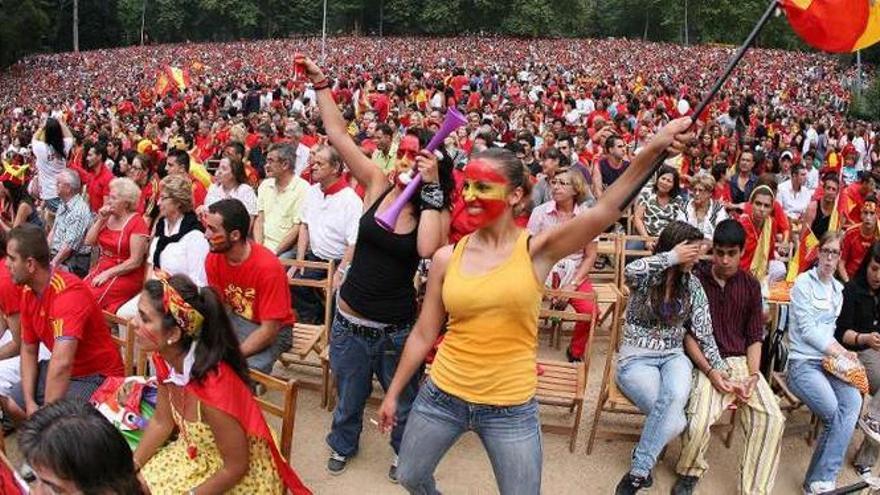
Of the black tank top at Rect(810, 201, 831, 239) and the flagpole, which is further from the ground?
the flagpole

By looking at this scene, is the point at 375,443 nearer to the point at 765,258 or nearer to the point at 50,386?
the point at 50,386

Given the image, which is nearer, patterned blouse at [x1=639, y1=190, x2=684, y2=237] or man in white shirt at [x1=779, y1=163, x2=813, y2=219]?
patterned blouse at [x1=639, y1=190, x2=684, y2=237]

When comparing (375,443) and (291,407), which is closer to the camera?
(291,407)

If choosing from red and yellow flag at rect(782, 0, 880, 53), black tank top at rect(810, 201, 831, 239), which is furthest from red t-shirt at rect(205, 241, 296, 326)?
black tank top at rect(810, 201, 831, 239)

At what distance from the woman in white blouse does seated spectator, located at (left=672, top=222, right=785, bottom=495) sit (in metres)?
3.01

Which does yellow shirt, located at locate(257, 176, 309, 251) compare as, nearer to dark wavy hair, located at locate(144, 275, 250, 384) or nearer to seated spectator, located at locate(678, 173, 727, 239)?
seated spectator, located at locate(678, 173, 727, 239)

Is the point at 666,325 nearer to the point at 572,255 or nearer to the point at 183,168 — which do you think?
the point at 572,255

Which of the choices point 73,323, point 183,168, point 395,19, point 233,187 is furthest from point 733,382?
point 395,19

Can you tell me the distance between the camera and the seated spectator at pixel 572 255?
566 centimetres

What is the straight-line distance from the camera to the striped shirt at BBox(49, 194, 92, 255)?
20.8ft

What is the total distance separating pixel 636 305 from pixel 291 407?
6.84 ft

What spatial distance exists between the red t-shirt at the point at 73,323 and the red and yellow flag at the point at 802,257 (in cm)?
479

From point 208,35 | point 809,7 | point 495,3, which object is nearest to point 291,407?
point 809,7

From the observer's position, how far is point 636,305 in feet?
14.1
